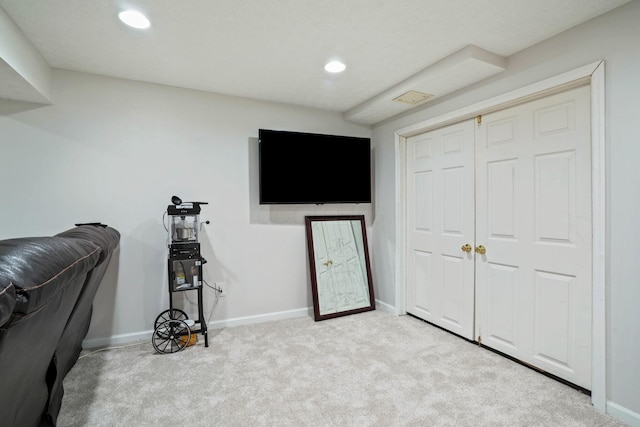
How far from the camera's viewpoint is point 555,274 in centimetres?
234

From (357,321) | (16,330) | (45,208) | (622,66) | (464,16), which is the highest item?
(464,16)

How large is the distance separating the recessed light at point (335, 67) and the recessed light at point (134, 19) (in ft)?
4.40

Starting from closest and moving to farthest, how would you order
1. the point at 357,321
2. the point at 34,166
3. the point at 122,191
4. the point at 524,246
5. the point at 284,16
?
the point at 284,16 < the point at 524,246 < the point at 34,166 < the point at 122,191 < the point at 357,321

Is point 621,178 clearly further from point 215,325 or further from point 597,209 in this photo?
point 215,325

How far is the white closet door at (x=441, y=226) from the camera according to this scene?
3.01 meters

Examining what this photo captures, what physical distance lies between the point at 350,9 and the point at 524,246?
2169 millimetres

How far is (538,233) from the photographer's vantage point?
2438 millimetres

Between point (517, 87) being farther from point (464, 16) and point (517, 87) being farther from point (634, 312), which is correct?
point (634, 312)

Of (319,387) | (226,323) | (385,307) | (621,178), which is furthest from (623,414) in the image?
(226,323)

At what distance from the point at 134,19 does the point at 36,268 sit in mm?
1891

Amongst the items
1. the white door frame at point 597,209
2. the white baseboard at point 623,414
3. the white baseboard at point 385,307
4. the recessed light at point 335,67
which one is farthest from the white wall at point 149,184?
the white baseboard at point 623,414

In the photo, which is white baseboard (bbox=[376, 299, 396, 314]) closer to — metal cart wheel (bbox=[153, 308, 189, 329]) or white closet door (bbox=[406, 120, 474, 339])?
white closet door (bbox=[406, 120, 474, 339])

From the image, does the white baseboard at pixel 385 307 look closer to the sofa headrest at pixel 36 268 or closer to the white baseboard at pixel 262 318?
the white baseboard at pixel 262 318

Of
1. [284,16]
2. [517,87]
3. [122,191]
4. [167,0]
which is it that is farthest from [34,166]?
[517,87]
